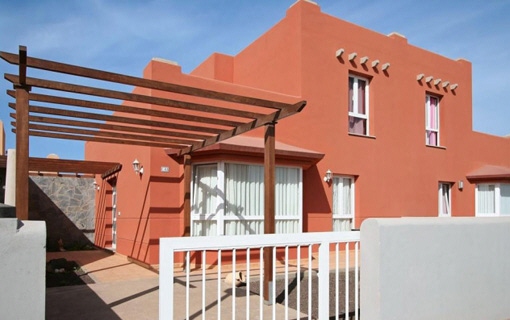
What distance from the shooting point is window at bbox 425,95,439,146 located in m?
15.6

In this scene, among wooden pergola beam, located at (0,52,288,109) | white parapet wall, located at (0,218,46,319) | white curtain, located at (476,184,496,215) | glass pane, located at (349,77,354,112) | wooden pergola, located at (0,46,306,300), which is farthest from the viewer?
white curtain, located at (476,184,496,215)

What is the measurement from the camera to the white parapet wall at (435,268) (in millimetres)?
4961

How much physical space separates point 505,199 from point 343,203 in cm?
842

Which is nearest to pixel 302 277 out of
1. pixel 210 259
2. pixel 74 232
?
pixel 210 259

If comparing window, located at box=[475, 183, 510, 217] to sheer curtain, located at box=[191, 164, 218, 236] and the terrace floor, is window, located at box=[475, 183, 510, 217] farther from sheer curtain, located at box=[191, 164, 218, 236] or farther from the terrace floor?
the terrace floor

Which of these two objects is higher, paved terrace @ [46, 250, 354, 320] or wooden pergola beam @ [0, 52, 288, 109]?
wooden pergola beam @ [0, 52, 288, 109]

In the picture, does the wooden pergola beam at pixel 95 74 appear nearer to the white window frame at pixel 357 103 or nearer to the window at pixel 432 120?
the white window frame at pixel 357 103

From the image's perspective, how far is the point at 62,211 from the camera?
15195mm

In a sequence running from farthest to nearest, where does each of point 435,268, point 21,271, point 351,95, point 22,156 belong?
point 351,95
point 435,268
point 22,156
point 21,271

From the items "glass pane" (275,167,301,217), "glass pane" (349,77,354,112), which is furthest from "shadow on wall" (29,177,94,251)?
"glass pane" (349,77,354,112)

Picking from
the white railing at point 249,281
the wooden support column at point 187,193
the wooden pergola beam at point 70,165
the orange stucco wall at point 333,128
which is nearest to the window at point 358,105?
the orange stucco wall at point 333,128

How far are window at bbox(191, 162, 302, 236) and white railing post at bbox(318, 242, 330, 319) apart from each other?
5216 mm

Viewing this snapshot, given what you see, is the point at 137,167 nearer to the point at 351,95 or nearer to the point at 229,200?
the point at 229,200

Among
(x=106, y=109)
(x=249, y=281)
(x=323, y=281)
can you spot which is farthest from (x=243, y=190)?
(x=323, y=281)
